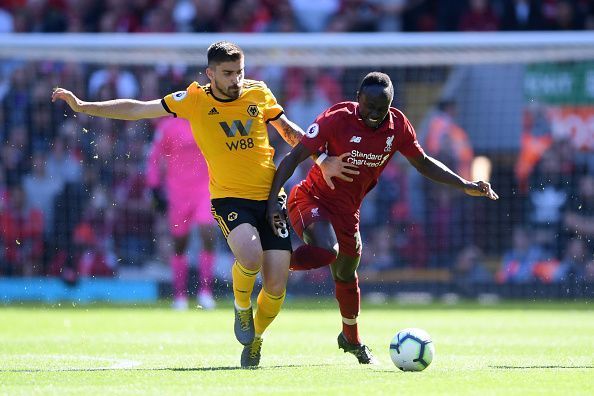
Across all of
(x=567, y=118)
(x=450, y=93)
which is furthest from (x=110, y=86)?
(x=567, y=118)

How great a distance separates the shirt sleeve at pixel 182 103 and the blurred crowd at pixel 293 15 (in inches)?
449

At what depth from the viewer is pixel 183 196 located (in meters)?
16.0

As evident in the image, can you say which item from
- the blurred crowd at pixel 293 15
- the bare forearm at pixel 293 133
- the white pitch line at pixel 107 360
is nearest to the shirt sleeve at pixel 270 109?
the bare forearm at pixel 293 133

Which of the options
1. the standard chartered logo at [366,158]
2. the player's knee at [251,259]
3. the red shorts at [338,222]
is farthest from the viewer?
the red shorts at [338,222]

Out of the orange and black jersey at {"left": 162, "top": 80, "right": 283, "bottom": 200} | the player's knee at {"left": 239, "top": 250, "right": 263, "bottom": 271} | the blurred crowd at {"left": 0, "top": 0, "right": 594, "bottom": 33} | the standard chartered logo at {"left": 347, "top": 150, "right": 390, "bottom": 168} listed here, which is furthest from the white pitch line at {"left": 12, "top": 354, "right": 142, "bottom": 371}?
the blurred crowd at {"left": 0, "top": 0, "right": 594, "bottom": 33}

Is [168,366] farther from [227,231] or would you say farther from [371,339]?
[371,339]

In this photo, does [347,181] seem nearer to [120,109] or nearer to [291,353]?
[291,353]

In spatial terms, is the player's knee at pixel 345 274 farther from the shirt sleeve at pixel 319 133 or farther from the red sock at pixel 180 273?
the red sock at pixel 180 273

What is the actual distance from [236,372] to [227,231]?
44.7 inches

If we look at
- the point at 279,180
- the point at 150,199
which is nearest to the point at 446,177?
the point at 279,180

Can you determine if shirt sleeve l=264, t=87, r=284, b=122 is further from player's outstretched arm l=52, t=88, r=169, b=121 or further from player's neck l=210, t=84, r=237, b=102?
player's outstretched arm l=52, t=88, r=169, b=121

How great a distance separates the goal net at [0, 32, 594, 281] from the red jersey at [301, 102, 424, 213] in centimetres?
811

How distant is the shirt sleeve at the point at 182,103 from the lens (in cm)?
871

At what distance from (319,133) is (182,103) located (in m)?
1.07
